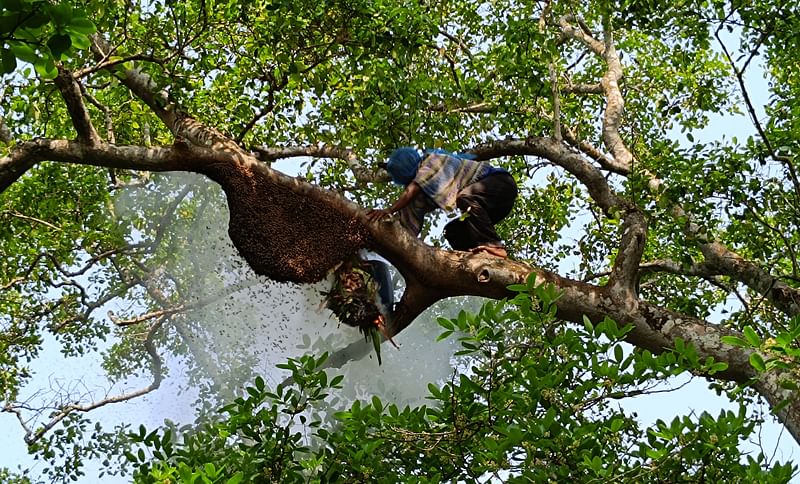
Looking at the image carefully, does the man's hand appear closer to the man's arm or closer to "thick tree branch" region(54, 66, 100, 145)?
the man's arm

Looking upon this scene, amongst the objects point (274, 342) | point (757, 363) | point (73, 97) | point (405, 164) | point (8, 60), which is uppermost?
point (73, 97)

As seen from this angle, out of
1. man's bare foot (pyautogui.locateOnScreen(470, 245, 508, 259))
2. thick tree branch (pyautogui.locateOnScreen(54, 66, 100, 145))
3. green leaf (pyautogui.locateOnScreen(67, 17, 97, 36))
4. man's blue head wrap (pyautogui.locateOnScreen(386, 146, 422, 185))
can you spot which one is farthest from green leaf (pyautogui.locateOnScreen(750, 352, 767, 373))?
thick tree branch (pyautogui.locateOnScreen(54, 66, 100, 145))

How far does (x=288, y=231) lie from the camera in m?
5.03

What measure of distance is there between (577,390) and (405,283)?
65.5 inches

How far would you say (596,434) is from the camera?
3750mm

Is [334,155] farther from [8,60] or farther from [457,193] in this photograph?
[8,60]

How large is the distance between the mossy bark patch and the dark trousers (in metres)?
0.74

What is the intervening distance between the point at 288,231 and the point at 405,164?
0.87 m

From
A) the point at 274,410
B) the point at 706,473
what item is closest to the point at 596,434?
the point at 706,473

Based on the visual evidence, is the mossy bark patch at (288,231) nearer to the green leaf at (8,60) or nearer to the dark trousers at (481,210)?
the dark trousers at (481,210)

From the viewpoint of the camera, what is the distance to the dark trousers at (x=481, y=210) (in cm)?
532

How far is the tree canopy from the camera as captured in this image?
377cm

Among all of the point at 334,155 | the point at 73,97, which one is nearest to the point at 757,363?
the point at 334,155

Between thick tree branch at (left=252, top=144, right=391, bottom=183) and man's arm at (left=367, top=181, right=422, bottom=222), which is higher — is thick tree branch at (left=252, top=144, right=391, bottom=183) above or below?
above
